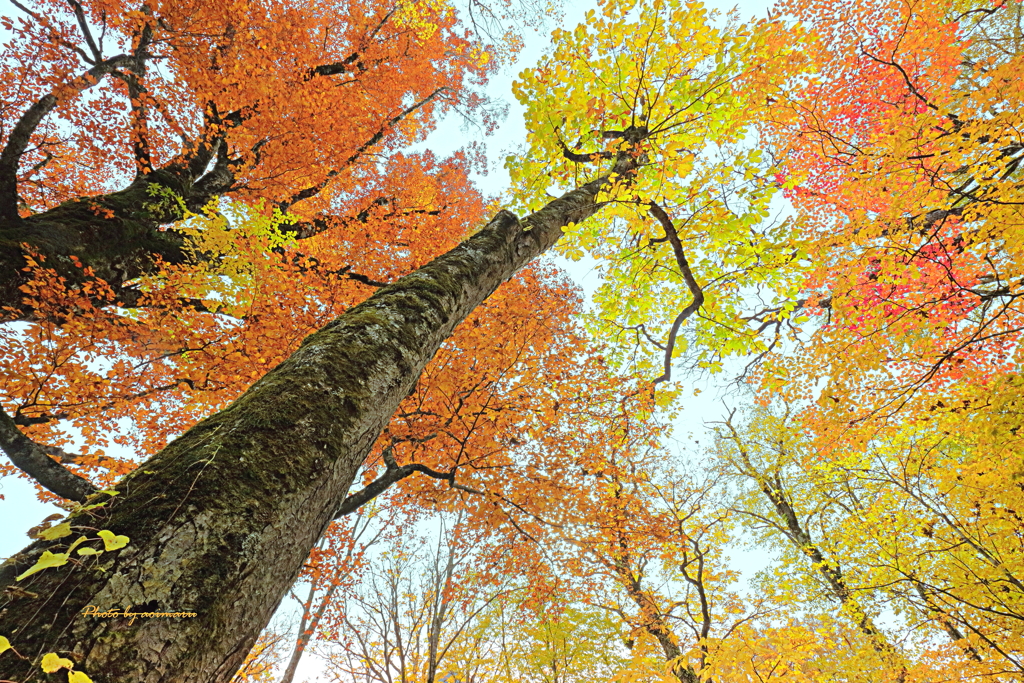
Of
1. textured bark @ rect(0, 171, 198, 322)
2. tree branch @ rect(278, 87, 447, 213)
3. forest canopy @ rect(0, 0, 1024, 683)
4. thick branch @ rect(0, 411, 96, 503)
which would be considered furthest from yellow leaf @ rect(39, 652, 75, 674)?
tree branch @ rect(278, 87, 447, 213)

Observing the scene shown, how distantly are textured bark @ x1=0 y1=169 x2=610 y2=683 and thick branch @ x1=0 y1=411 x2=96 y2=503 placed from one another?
3.31 m

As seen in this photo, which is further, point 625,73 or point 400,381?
point 625,73

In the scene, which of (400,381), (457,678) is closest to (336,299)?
(400,381)

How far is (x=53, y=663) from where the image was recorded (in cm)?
71

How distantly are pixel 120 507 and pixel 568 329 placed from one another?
920 cm

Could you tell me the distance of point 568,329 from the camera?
9.88 m

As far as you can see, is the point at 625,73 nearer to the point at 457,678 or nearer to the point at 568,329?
the point at 568,329

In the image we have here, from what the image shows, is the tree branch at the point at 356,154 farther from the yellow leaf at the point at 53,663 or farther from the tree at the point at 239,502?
the yellow leaf at the point at 53,663

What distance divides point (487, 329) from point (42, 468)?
6.24 m

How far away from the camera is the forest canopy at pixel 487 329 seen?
55.1 inches

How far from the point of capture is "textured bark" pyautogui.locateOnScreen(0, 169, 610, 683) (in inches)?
32.0

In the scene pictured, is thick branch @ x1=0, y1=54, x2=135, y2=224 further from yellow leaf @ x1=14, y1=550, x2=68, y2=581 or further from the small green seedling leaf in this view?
yellow leaf @ x1=14, y1=550, x2=68, y2=581

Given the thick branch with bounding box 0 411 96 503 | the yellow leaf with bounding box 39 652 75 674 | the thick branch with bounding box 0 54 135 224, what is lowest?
the yellow leaf with bounding box 39 652 75 674

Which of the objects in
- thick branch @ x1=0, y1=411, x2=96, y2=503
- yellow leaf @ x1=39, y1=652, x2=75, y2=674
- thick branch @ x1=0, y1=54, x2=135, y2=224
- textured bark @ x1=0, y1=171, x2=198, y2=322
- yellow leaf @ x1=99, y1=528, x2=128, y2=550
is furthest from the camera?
thick branch @ x1=0, y1=54, x2=135, y2=224
